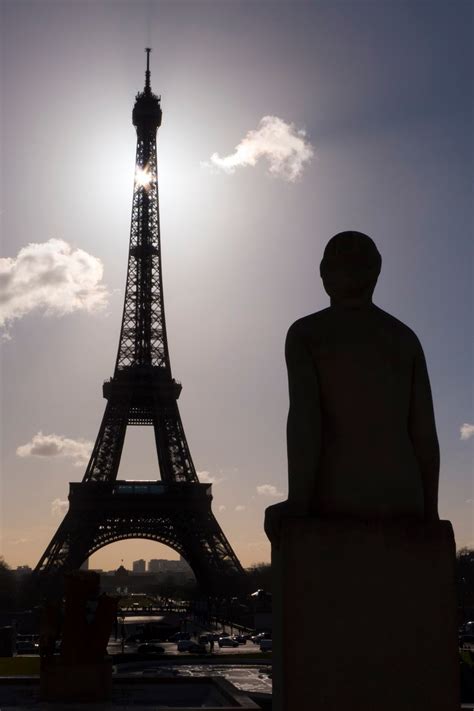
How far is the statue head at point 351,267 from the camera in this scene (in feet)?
20.1

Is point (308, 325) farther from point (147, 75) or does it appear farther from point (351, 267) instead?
point (147, 75)

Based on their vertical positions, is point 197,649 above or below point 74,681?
below

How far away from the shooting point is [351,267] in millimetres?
6109

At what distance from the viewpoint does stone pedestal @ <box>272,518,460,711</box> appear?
17.4ft

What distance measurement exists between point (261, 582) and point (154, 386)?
2136 inches

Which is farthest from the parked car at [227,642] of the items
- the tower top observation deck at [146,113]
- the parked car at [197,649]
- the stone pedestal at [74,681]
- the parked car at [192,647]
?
the tower top observation deck at [146,113]

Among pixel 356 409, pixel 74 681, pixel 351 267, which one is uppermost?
pixel 351 267

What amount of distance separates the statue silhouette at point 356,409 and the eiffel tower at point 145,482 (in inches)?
2219

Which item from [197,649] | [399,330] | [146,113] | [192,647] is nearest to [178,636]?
[192,647]

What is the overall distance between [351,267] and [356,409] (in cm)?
104

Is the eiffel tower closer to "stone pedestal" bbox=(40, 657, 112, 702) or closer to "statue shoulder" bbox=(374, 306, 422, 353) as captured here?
"stone pedestal" bbox=(40, 657, 112, 702)

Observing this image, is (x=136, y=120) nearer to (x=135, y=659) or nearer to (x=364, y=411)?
(x=135, y=659)

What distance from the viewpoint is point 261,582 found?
11044 cm

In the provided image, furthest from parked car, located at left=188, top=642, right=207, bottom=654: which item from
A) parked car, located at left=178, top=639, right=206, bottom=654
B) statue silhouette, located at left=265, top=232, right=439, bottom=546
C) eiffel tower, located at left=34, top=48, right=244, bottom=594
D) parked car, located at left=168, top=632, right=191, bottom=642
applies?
statue silhouette, located at left=265, top=232, right=439, bottom=546
